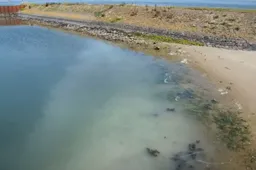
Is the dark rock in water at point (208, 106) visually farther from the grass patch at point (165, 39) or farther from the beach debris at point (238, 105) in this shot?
the grass patch at point (165, 39)

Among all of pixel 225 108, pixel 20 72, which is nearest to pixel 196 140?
pixel 225 108

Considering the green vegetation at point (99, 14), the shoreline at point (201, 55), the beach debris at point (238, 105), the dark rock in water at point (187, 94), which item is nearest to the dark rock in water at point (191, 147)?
the shoreline at point (201, 55)

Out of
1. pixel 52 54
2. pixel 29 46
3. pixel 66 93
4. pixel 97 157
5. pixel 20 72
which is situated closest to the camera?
pixel 97 157

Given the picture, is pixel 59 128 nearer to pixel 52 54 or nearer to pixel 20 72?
pixel 20 72

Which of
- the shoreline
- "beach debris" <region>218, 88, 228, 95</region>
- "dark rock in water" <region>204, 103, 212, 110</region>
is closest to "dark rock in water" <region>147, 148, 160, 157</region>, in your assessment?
the shoreline

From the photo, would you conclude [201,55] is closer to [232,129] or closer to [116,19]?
[232,129]

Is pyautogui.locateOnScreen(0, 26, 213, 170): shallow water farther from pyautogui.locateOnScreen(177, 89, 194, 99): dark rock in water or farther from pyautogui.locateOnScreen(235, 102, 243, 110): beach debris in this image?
pyautogui.locateOnScreen(235, 102, 243, 110): beach debris

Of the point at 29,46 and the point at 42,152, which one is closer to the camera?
the point at 42,152

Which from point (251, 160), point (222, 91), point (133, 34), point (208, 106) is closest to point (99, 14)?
point (133, 34)
